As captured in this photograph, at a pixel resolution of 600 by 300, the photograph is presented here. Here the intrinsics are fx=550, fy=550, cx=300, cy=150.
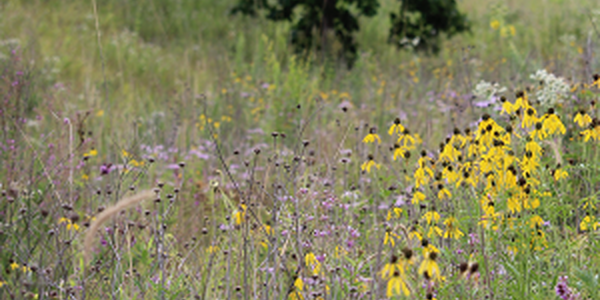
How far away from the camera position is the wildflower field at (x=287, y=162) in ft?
6.39

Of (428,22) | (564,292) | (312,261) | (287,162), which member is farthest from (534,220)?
(428,22)

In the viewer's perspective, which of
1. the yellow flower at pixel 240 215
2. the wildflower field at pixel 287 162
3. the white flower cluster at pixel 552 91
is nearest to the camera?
the wildflower field at pixel 287 162

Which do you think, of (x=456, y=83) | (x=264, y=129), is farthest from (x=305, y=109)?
(x=456, y=83)

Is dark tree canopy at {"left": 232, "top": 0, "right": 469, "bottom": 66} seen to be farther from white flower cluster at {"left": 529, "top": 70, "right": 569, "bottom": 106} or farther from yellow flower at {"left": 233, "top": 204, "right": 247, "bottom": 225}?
yellow flower at {"left": 233, "top": 204, "right": 247, "bottom": 225}

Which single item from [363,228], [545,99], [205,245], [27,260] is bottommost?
[205,245]

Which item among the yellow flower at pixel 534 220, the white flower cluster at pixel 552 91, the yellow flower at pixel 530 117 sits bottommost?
the yellow flower at pixel 534 220

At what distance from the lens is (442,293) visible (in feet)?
5.97

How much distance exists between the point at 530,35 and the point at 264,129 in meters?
5.75

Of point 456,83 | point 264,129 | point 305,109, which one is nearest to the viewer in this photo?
point 264,129

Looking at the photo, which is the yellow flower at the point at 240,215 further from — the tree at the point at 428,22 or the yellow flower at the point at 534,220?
the tree at the point at 428,22

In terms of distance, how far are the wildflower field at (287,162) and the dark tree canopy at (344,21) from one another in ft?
1.16

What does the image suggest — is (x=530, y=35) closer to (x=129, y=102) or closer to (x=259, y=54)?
(x=259, y=54)

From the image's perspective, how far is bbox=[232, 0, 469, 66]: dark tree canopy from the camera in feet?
22.8

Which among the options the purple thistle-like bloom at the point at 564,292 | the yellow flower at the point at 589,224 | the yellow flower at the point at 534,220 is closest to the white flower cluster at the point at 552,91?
the yellow flower at the point at 589,224
